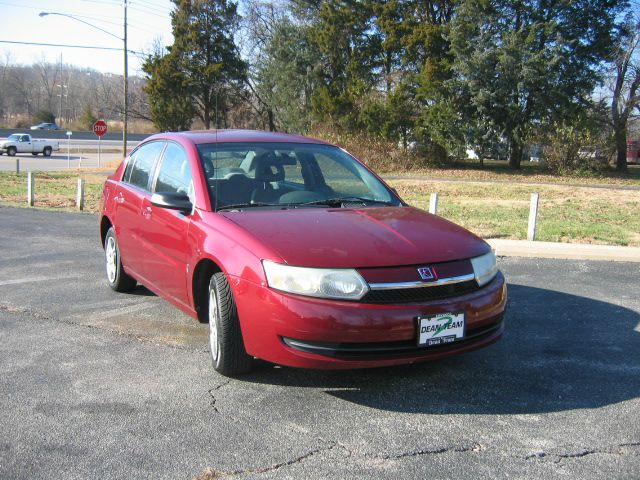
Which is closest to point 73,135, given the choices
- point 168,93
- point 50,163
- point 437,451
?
point 168,93

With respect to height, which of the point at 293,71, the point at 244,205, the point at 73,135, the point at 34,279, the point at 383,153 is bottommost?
the point at 34,279

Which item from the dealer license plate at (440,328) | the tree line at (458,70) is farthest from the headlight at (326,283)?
the tree line at (458,70)

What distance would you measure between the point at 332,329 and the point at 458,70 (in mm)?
28401

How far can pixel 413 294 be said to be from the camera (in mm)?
3635

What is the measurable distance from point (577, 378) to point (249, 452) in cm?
229

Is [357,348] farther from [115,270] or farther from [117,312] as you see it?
[115,270]

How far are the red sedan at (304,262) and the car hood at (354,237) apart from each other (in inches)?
0.4

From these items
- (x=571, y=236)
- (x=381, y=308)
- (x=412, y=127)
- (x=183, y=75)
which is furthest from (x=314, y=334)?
(x=183, y=75)

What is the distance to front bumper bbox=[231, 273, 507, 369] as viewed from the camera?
11.5 ft

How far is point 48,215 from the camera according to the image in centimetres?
1321

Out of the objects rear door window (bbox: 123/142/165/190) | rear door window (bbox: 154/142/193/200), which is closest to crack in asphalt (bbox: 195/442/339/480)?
rear door window (bbox: 154/142/193/200)

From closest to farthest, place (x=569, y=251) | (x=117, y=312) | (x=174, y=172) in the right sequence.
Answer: (x=174, y=172), (x=117, y=312), (x=569, y=251)

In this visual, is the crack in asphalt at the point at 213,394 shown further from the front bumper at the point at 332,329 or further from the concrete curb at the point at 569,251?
the concrete curb at the point at 569,251

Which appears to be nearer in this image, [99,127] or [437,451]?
[437,451]
